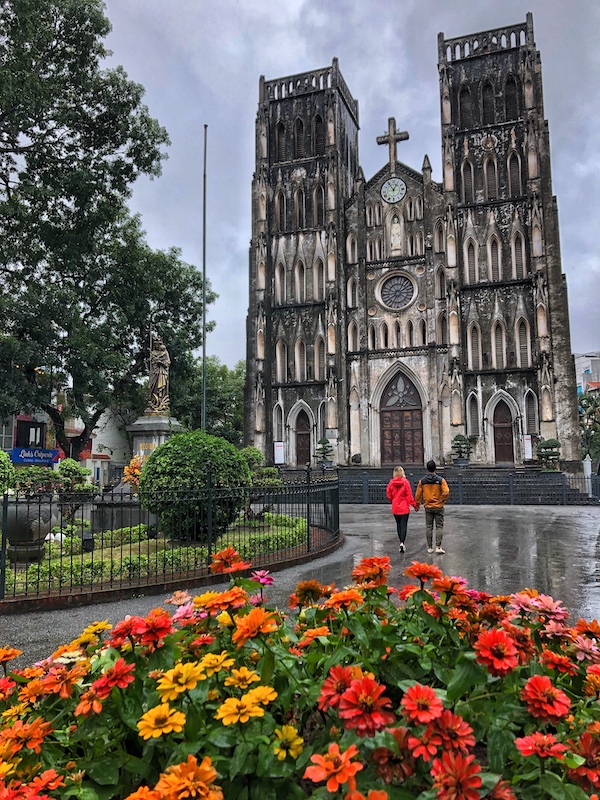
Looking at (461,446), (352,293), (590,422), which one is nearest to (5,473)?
(461,446)

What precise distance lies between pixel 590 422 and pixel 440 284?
24.3 m

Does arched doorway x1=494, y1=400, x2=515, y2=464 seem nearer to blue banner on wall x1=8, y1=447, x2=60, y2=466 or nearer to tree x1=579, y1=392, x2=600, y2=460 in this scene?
tree x1=579, y1=392, x2=600, y2=460

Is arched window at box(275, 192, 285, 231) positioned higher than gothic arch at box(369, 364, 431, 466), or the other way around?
arched window at box(275, 192, 285, 231)

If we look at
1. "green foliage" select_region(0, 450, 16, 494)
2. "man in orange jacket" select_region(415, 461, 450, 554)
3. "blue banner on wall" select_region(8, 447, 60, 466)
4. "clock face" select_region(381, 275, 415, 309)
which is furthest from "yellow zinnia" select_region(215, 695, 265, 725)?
"blue banner on wall" select_region(8, 447, 60, 466)

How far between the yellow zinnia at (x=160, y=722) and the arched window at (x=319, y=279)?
33339 millimetres

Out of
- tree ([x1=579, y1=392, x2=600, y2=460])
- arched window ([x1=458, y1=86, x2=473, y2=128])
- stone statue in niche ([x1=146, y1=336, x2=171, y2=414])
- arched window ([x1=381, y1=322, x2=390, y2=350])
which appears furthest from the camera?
tree ([x1=579, y1=392, x2=600, y2=460])

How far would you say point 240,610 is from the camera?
98.6 inches

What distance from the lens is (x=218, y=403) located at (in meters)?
42.9

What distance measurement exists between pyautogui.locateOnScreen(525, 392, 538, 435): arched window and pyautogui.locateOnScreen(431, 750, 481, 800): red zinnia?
101 feet

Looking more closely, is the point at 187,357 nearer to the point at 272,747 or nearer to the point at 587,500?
the point at 587,500

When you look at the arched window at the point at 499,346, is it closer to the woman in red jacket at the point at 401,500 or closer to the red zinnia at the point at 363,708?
the woman in red jacket at the point at 401,500

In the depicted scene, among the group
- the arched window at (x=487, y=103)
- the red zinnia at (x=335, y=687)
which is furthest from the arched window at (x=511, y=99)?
the red zinnia at (x=335, y=687)

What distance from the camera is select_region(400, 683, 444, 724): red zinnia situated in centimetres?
160

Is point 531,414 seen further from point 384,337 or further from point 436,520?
point 436,520
